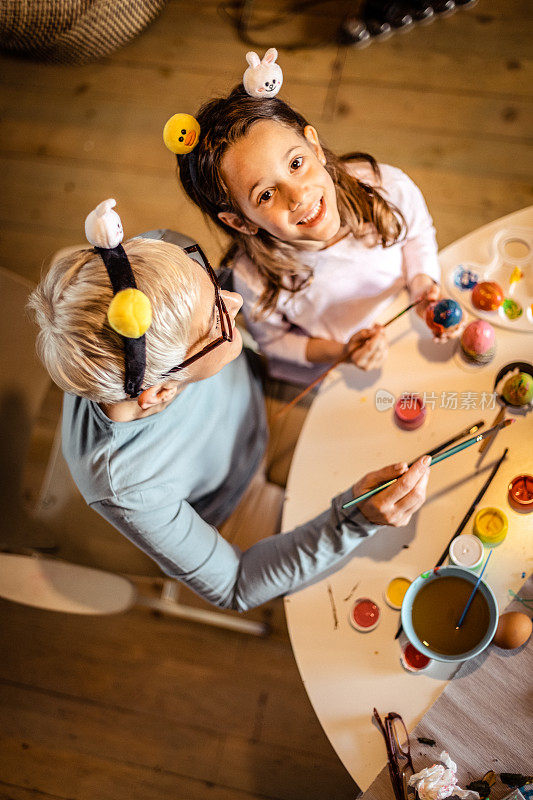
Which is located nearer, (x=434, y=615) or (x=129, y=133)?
(x=434, y=615)

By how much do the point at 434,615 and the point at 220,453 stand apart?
22.5 inches

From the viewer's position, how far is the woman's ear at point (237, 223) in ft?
4.41

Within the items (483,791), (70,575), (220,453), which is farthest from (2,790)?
(483,791)

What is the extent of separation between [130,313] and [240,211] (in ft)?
1.62

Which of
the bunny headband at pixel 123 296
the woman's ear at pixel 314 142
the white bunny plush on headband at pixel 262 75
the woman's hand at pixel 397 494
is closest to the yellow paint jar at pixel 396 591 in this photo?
the woman's hand at pixel 397 494

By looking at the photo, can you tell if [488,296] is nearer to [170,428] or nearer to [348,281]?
[348,281]

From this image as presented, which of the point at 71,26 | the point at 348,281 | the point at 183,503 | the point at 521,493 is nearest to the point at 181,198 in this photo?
the point at 71,26

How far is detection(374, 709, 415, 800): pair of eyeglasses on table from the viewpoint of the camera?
42.6 inches

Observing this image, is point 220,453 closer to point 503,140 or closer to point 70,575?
point 70,575

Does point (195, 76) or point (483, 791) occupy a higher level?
point (195, 76)

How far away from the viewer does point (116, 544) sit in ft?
5.50

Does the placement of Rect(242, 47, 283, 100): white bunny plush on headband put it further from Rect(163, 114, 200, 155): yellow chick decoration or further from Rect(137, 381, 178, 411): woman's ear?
Rect(137, 381, 178, 411): woman's ear

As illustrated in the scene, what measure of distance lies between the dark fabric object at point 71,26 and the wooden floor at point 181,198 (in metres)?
0.09

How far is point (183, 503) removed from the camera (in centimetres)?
129
